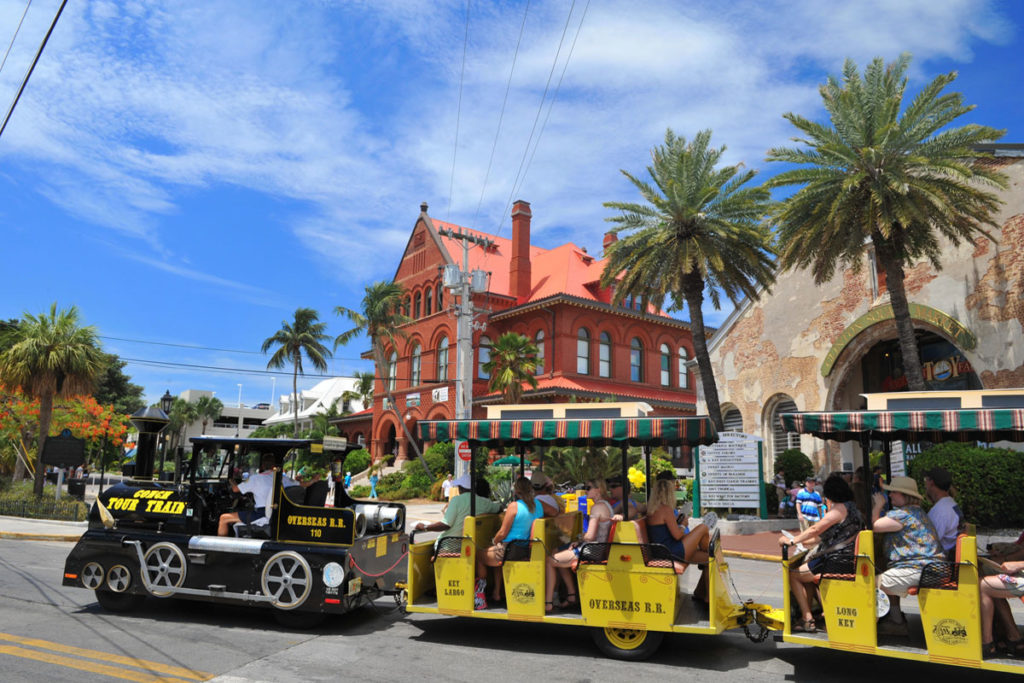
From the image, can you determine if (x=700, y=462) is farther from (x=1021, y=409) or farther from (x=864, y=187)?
(x=1021, y=409)

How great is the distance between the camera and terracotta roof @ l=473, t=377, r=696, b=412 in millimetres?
37938

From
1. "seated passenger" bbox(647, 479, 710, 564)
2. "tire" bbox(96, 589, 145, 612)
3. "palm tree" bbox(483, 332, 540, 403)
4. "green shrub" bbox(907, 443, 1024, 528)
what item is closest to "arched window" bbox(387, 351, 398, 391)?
"palm tree" bbox(483, 332, 540, 403)

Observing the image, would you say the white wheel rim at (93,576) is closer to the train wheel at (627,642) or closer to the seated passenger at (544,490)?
the seated passenger at (544,490)

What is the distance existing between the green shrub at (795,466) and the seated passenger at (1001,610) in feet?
58.1

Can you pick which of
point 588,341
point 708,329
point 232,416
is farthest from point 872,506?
point 232,416

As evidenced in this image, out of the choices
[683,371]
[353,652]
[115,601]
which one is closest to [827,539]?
[353,652]

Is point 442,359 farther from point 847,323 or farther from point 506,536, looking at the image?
point 506,536

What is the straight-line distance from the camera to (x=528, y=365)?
3459 centimetres

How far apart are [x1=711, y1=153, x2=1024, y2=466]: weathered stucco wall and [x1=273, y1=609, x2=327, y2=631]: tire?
19.3 meters

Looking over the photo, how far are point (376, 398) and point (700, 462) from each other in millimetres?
30552

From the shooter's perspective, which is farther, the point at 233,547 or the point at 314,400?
the point at 314,400

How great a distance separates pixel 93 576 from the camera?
859cm

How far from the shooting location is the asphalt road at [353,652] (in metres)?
6.35

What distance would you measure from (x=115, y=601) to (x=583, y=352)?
33645mm
